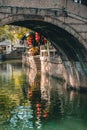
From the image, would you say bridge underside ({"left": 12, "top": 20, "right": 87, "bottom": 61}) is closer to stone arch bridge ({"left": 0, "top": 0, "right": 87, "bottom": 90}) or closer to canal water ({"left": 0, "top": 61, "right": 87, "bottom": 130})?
stone arch bridge ({"left": 0, "top": 0, "right": 87, "bottom": 90})

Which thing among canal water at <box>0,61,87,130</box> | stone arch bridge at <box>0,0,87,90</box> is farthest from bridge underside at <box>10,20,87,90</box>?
canal water at <box>0,61,87,130</box>

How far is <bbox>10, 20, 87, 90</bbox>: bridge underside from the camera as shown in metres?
23.4

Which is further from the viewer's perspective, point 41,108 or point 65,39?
point 65,39

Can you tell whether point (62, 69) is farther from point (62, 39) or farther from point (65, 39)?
point (65, 39)

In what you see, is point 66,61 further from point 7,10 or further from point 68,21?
point 7,10

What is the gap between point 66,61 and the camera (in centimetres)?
2862

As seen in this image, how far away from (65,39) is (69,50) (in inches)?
69.8

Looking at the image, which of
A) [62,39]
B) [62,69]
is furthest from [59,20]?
[62,69]

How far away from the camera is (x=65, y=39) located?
2503 cm

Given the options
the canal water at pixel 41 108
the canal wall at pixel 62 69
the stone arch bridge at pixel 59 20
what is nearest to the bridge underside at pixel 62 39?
the stone arch bridge at pixel 59 20

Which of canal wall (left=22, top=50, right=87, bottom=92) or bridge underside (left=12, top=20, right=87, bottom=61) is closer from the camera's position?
bridge underside (left=12, top=20, right=87, bottom=61)

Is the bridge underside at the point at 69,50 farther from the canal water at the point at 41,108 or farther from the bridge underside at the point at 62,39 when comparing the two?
the canal water at the point at 41,108

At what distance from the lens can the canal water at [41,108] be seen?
17562mm

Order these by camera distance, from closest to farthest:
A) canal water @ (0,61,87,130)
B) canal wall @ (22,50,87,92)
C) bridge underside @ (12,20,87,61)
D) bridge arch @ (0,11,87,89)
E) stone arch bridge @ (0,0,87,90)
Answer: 1. canal water @ (0,61,87,130)
2. stone arch bridge @ (0,0,87,90)
3. bridge arch @ (0,11,87,89)
4. bridge underside @ (12,20,87,61)
5. canal wall @ (22,50,87,92)
